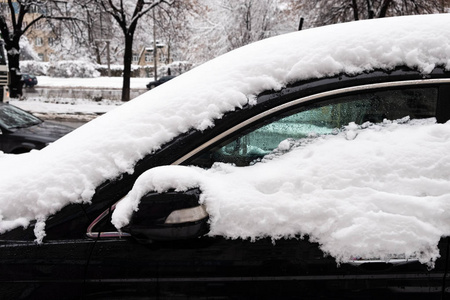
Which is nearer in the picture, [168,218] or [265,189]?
[168,218]

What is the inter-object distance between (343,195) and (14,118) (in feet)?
23.3

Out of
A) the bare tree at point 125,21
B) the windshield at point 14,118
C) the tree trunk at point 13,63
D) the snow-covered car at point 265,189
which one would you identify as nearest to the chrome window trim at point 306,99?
the snow-covered car at point 265,189

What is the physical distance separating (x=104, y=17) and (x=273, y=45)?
70.2 feet

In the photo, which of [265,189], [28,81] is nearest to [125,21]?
[28,81]

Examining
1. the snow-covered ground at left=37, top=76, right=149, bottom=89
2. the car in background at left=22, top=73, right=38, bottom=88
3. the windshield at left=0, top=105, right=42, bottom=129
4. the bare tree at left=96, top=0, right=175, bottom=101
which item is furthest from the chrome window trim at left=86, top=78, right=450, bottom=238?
the car in background at left=22, top=73, right=38, bottom=88

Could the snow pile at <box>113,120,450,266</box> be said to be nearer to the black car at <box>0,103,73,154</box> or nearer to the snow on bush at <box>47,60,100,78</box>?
the black car at <box>0,103,73,154</box>

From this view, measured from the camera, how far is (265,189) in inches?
64.1

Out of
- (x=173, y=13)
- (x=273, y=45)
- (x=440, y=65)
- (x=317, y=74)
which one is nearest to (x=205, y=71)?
(x=273, y=45)

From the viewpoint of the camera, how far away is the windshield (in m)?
6.83

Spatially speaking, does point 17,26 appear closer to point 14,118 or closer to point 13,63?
point 13,63

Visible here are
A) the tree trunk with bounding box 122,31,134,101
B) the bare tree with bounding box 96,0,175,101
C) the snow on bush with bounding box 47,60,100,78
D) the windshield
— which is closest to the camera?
the windshield

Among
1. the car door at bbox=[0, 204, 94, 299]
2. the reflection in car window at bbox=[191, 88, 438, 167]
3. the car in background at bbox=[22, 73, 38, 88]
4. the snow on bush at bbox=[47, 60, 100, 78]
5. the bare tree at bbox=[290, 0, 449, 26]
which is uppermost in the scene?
the bare tree at bbox=[290, 0, 449, 26]

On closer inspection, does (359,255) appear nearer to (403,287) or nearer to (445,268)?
(403,287)

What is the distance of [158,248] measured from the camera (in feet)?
5.09
